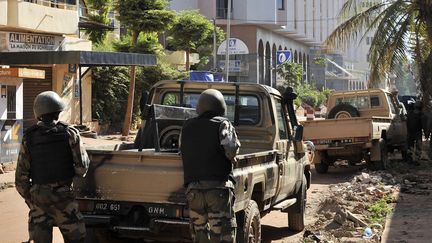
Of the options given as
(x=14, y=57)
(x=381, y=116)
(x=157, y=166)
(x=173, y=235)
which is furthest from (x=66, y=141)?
(x=14, y=57)

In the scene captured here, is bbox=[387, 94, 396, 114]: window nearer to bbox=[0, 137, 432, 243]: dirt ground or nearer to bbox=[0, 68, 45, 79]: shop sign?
bbox=[0, 137, 432, 243]: dirt ground

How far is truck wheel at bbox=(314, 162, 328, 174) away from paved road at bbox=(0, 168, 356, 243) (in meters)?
1.34

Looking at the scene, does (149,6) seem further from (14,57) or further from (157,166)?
(157,166)

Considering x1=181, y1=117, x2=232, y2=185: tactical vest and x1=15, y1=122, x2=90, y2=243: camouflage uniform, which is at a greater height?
x1=181, y1=117, x2=232, y2=185: tactical vest

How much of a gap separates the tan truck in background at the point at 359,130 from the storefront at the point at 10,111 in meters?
7.09

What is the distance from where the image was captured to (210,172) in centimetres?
495

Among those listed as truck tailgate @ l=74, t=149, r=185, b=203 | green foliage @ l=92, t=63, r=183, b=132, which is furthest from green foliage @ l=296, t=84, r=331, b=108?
truck tailgate @ l=74, t=149, r=185, b=203

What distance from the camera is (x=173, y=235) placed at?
5555mm

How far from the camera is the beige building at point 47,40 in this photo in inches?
776

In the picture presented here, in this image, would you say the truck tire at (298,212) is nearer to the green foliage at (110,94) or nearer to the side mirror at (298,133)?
the side mirror at (298,133)

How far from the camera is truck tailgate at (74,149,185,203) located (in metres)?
5.42

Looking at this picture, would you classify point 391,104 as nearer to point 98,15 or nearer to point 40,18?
point 40,18

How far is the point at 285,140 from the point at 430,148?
419 inches

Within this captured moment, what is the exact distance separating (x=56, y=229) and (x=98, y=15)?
74.9 ft
